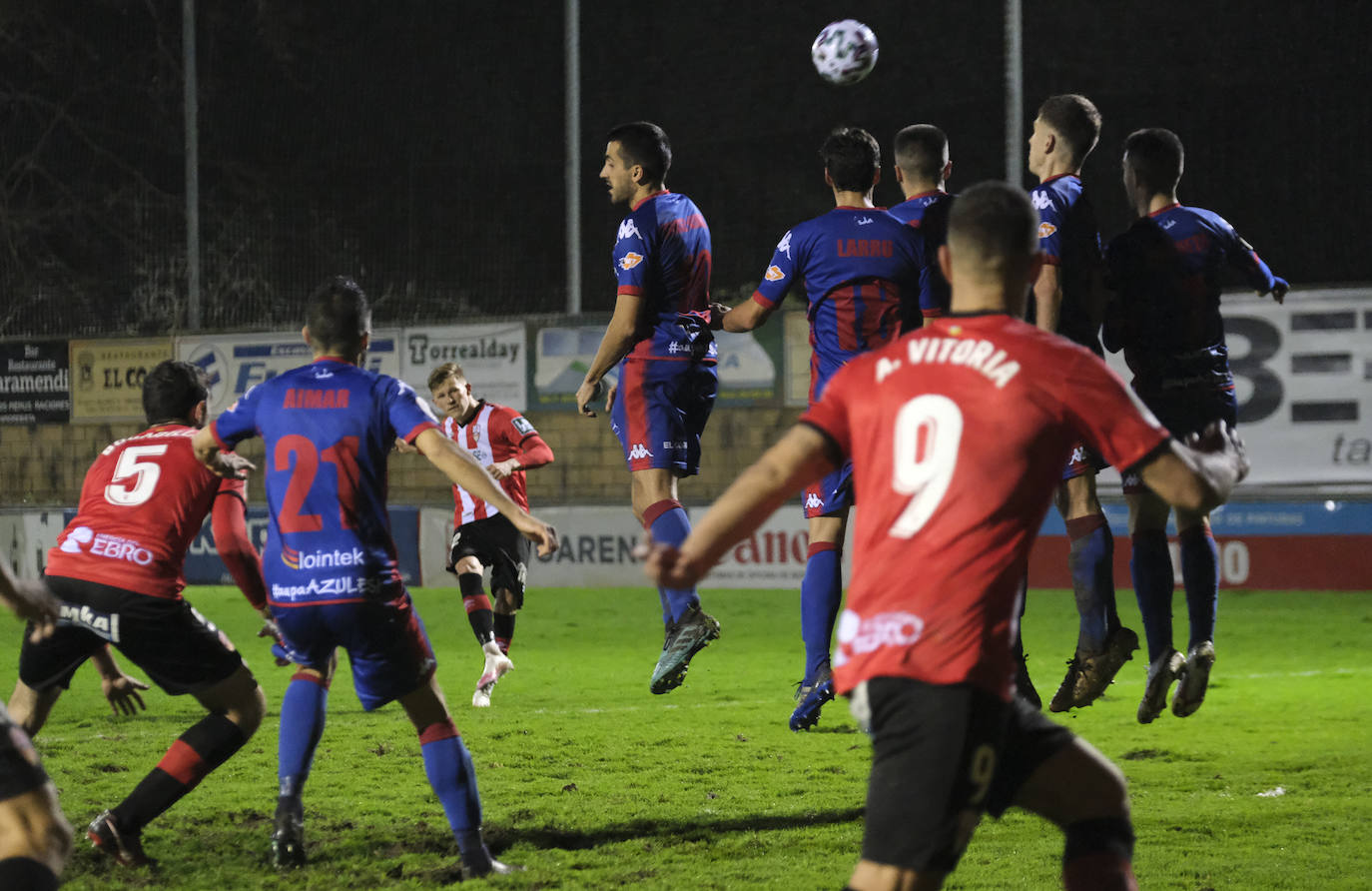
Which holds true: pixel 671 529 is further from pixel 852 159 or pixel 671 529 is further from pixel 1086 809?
pixel 1086 809

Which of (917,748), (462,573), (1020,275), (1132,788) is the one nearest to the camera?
(917,748)

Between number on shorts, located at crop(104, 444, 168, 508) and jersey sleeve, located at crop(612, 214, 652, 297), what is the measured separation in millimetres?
2183

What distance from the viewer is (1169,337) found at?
608 centimetres

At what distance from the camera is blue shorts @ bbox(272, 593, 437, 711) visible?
5.05m

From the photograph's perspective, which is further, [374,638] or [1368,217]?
[1368,217]

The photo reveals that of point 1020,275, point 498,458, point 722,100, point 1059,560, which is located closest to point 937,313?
point 1020,275

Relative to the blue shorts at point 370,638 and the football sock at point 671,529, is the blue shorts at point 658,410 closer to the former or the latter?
the football sock at point 671,529

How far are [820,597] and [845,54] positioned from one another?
3028 mm

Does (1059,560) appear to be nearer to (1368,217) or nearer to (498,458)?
(1368,217)

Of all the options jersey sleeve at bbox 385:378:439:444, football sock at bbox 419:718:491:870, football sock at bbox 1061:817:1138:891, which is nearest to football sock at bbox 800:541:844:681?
football sock at bbox 419:718:491:870

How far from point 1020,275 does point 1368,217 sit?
556 inches

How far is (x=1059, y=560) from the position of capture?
52.0 feet

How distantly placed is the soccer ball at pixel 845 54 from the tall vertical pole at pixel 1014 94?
6.57m

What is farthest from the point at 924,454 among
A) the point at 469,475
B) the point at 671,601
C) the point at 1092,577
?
the point at 671,601
